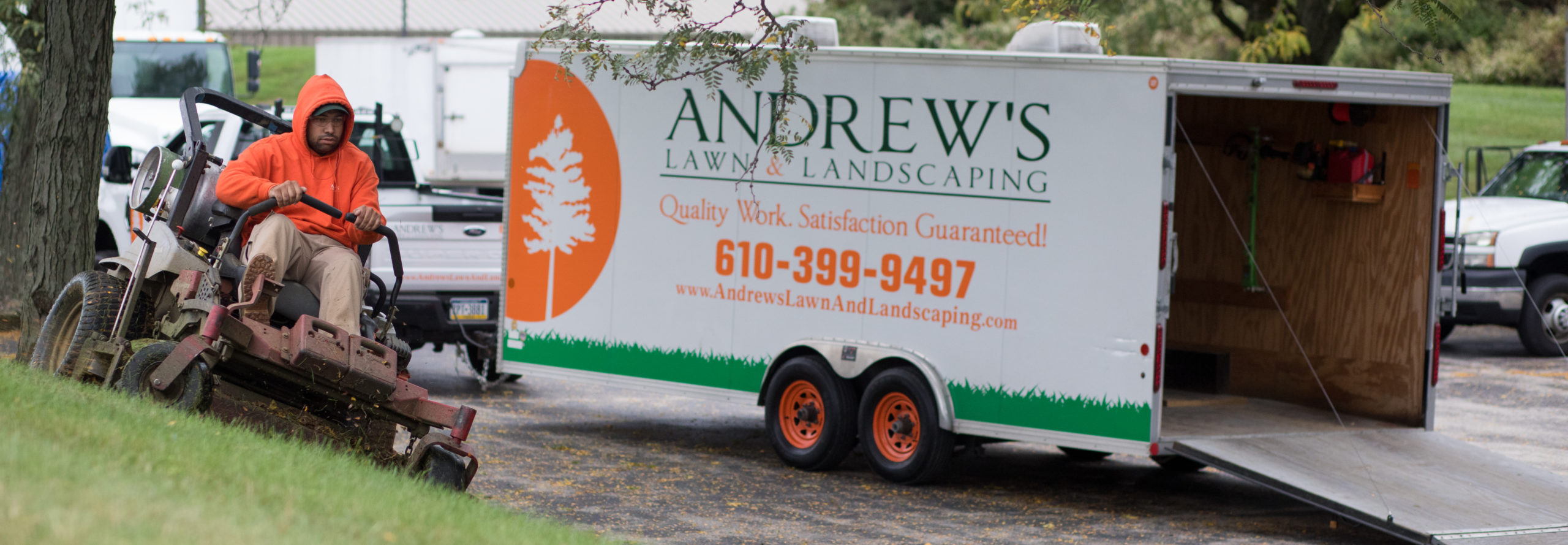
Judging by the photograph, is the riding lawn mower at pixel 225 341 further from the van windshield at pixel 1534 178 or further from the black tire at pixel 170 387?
the van windshield at pixel 1534 178

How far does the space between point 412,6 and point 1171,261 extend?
42.8m

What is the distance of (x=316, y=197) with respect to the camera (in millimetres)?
7102

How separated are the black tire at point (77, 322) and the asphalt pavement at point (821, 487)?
6.45 feet

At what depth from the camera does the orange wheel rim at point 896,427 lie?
30.2 feet

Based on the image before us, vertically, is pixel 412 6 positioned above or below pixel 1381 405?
above

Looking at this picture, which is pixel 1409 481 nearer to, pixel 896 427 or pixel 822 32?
pixel 896 427

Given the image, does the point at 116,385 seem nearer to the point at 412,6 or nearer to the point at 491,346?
the point at 491,346

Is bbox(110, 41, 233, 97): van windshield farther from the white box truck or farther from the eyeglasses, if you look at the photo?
the eyeglasses

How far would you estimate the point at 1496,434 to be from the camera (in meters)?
11.8

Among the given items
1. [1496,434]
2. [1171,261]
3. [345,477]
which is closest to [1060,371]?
[1171,261]

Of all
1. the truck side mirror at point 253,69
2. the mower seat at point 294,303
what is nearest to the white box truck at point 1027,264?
the mower seat at point 294,303

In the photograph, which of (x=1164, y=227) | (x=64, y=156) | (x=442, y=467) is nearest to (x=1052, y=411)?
(x=1164, y=227)

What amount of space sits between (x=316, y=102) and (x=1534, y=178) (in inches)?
537

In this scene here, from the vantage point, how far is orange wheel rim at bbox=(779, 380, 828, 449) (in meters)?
9.60
